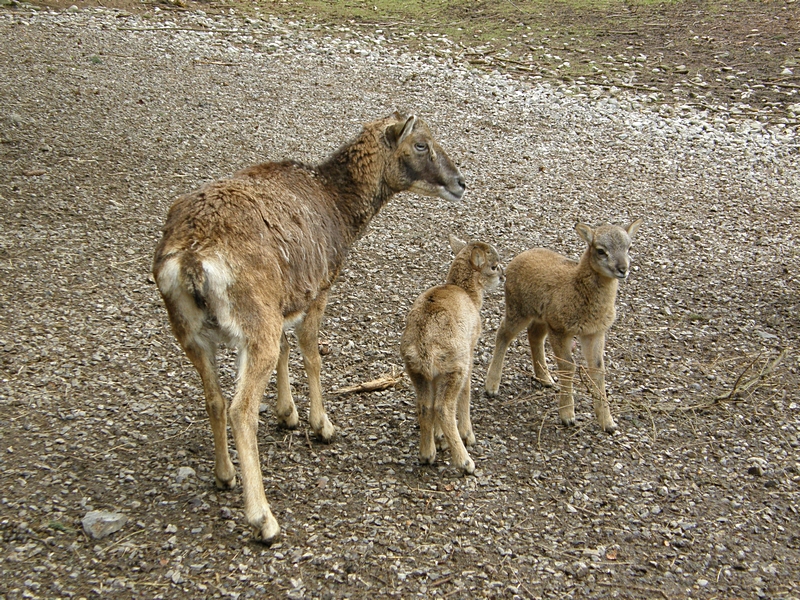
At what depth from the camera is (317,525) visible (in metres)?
4.70

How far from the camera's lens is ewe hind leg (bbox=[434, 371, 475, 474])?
5.18 metres

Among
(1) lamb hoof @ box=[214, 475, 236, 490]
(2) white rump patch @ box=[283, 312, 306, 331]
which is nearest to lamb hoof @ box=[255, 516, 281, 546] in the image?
(1) lamb hoof @ box=[214, 475, 236, 490]

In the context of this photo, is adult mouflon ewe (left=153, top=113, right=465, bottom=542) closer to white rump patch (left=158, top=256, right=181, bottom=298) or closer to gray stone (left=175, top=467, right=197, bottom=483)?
white rump patch (left=158, top=256, right=181, bottom=298)

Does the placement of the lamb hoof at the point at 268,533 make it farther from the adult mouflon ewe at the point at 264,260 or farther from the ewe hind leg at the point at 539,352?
the ewe hind leg at the point at 539,352

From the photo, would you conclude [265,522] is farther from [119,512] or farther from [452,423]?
[452,423]

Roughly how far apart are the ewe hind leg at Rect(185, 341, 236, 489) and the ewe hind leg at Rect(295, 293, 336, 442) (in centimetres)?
79

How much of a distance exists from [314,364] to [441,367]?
101 cm

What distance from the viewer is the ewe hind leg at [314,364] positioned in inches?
218

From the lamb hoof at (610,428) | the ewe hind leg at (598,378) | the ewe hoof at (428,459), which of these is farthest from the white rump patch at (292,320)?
the lamb hoof at (610,428)

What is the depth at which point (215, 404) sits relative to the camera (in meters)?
4.68

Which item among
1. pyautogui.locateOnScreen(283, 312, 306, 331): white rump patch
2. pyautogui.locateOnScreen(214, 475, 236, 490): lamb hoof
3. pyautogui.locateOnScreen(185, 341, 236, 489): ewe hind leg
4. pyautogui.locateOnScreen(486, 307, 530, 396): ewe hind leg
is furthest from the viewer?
pyautogui.locateOnScreen(486, 307, 530, 396): ewe hind leg

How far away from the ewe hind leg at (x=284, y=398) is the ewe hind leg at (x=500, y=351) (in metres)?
1.58

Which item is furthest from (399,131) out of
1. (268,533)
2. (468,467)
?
(268,533)

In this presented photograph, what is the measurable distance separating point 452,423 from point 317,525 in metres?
1.11
